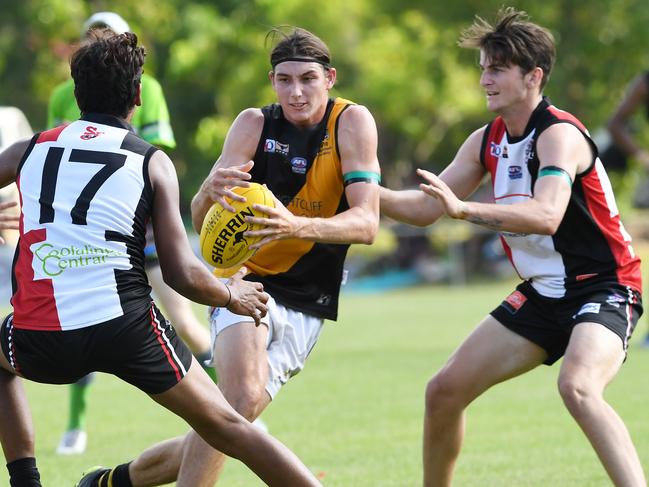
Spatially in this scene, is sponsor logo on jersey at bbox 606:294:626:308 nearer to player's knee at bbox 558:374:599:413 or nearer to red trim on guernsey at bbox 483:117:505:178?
player's knee at bbox 558:374:599:413

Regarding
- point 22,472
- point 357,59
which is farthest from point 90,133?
point 357,59

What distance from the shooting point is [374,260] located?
1257 inches

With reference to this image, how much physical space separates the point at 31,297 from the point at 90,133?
27.8 inches

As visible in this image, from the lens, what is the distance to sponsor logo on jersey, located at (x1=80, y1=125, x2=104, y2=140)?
4.85 metres

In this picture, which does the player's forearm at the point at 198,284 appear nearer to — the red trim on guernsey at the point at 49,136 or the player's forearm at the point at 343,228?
the player's forearm at the point at 343,228

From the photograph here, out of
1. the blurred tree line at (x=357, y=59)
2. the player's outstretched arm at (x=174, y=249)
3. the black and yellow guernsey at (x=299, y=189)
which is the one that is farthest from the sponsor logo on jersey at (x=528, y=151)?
the blurred tree line at (x=357, y=59)

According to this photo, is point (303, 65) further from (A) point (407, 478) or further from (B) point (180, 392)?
(A) point (407, 478)

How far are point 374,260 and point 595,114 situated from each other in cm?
690

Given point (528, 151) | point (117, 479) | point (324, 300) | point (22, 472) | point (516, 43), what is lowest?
point (117, 479)

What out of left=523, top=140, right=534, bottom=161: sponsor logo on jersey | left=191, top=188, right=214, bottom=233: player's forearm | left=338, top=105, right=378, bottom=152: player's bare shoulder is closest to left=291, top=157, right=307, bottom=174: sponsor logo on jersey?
left=338, top=105, right=378, bottom=152: player's bare shoulder

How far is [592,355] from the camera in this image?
534cm

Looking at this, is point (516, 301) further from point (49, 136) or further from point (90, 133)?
point (49, 136)

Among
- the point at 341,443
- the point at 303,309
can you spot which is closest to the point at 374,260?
the point at 341,443

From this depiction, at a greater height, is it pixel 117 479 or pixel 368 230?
pixel 368 230
